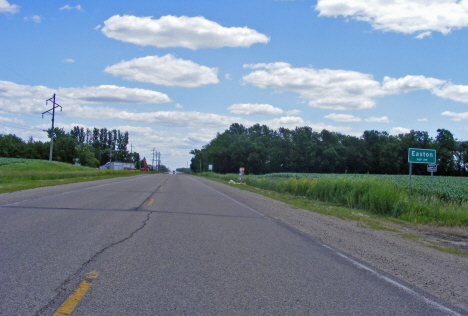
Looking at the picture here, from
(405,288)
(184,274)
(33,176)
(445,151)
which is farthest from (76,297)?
(445,151)

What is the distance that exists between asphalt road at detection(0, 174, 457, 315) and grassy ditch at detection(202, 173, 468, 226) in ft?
25.1

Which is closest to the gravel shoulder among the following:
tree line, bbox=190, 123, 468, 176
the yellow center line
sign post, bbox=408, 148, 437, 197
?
the yellow center line

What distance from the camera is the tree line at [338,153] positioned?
76625 mm

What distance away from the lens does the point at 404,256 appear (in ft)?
25.8

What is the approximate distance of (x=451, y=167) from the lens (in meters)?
73.2

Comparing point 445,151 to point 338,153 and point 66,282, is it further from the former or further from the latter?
point 66,282

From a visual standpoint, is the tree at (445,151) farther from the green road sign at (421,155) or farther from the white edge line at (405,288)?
the white edge line at (405,288)

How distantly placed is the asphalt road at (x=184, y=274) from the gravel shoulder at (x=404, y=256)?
407mm

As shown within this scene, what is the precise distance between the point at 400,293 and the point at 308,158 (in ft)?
296

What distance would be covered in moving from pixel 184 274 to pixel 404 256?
4.91 meters

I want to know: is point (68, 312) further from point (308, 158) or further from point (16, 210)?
point (308, 158)

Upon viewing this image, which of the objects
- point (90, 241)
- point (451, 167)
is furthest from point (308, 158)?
point (90, 241)

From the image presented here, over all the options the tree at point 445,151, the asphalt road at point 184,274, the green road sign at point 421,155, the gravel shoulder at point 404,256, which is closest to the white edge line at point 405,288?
the asphalt road at point 184,274

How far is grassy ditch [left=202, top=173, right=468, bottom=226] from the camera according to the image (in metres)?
14.2
